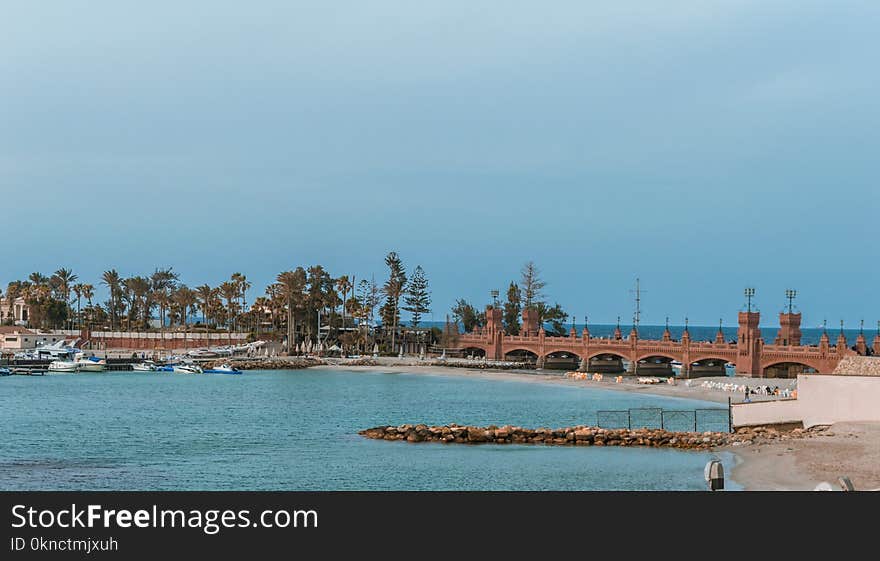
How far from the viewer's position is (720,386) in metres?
86.8

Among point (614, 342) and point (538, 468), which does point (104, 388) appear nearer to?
point (614, 342)

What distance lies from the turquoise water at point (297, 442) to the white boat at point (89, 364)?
18773mm

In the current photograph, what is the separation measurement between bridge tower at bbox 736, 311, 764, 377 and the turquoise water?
1734cm

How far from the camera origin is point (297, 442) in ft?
181

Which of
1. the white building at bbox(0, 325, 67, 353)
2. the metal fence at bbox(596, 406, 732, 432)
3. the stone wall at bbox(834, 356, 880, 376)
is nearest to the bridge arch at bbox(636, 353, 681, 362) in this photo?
the metal fence at bbox(596, 406, 732, 432)

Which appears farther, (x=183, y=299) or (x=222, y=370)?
(x=183, y=299)

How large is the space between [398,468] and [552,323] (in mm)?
114019

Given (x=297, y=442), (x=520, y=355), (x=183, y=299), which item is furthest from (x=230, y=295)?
(x=297, y=442)

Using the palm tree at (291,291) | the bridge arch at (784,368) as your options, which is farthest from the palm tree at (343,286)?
the bridge arch at (784,368)

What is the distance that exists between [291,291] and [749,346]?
70.3m

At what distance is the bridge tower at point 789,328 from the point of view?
103 meters

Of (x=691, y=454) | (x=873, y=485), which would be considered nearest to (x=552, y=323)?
(x=691, y=454)

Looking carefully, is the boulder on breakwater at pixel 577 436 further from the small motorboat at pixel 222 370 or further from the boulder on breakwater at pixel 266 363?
the boulder on breakwater at pixel 266 363

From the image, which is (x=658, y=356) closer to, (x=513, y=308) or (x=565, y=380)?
(x=565, y=380)
